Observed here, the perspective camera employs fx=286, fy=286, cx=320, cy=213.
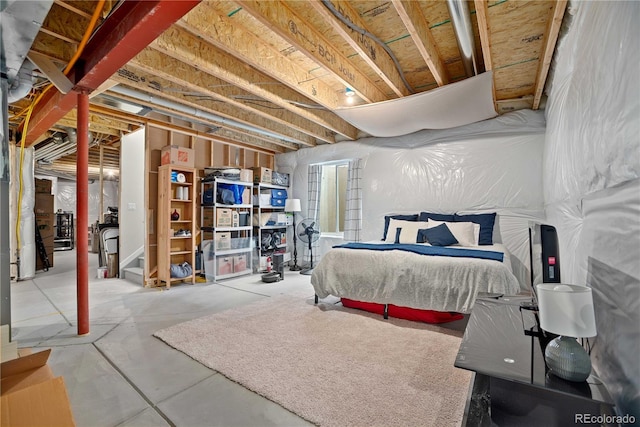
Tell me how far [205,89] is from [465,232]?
3.55 m

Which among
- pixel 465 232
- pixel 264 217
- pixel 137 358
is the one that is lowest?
pixel 137 358

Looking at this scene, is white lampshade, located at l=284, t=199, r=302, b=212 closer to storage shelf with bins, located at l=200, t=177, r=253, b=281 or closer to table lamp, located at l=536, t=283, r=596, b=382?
storage shelf with bins, located at l=200, t=177, r=253, b=281

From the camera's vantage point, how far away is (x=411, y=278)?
2.73 meters

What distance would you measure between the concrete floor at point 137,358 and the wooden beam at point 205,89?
2376 millimetres

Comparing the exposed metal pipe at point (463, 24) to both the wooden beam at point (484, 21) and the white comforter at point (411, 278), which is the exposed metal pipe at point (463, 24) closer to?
the wooden beam at point (484, 21)

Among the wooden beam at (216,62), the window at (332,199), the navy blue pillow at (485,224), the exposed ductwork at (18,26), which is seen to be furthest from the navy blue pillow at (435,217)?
the exposed ductwork at (18,26)

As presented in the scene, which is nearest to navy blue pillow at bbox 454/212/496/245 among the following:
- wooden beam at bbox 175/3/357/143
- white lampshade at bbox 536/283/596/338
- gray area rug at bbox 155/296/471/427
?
gray area rug at bbox 155/296/471/427

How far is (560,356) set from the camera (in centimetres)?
101

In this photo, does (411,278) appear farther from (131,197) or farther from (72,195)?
(72,195)

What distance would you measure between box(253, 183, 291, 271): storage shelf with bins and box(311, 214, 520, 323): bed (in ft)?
7.28

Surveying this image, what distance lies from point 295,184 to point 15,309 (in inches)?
171

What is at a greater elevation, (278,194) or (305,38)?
(305,38)

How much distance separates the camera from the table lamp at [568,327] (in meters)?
0.97

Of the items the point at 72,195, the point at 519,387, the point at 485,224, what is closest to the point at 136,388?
the point at 519,387
